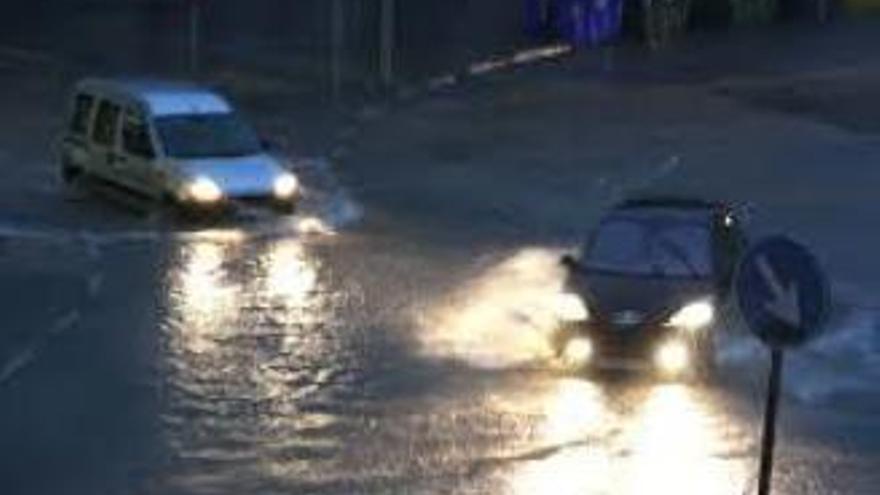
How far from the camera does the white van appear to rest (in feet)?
96.4

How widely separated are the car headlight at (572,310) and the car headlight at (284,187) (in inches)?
371

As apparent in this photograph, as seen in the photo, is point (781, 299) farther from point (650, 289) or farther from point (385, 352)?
point (385, 352)

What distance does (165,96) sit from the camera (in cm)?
3122

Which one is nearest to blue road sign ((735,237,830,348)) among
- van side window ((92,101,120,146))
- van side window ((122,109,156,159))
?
van side window ((122,109,156,159))

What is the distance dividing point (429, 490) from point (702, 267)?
21.0ft

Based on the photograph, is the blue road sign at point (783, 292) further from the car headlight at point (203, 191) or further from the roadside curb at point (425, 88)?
the roadside curb at point (425, 88)

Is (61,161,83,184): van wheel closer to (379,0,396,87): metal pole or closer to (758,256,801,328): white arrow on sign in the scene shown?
(379,0,396,87): metal pole

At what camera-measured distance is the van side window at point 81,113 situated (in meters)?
32.0

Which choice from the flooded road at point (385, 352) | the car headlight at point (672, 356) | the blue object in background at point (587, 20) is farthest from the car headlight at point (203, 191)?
the blue object in background at point (587, 20)

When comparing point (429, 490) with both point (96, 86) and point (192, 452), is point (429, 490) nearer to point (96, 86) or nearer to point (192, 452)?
point (192, 452)

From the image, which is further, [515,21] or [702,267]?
[515,21]

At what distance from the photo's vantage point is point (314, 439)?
17406 mm

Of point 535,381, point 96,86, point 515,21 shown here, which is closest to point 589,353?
point 535,381

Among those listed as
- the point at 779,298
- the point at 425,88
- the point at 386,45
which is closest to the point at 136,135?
the point at 386,45
